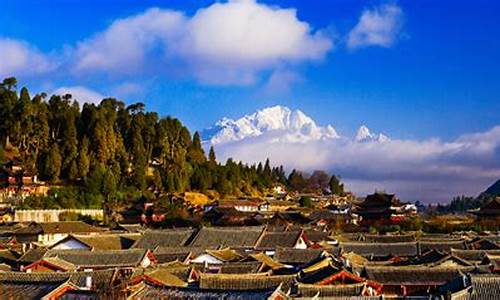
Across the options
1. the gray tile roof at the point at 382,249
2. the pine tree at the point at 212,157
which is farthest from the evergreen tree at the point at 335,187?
the gray tile roof at the point at 382,249

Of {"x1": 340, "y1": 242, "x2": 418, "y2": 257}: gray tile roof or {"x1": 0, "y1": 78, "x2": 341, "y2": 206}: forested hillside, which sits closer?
{"x1": 340, "y1": 242, "x2": 418, "y2": 257}: gray tile roof

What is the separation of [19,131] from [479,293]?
68.8 metres

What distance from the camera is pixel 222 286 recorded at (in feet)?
90.2

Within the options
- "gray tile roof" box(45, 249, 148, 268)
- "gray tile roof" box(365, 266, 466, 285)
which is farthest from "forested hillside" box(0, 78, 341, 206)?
"gray tile roof" box(365, 266, 466, 285)

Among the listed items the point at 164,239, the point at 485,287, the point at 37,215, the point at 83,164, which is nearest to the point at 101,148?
the point at 83,164

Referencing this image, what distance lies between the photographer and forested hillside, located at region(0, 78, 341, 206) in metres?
80.9

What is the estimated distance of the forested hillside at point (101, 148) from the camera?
8094 centimetres

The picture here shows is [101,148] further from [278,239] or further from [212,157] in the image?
[278,239]

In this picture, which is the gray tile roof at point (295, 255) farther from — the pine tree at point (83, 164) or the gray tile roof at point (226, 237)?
the pine tree at point (83, 164)

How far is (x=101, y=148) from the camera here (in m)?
85.0

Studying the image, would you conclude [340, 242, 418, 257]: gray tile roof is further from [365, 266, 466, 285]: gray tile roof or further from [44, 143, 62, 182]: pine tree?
[44, 143, 62, 182]: pine tree

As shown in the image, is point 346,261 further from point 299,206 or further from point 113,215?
point 299,206

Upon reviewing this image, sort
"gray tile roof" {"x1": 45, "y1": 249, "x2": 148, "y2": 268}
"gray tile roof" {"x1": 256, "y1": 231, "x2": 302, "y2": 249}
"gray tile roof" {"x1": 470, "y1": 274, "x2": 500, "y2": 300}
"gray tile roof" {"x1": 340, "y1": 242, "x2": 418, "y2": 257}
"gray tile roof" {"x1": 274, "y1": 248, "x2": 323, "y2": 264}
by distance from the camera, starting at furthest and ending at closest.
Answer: "gray tile roof" {"x1": 256, "y1": 231, "x2": 302, "y2": 249} < "gray tile roof" {"x1": 340, "y1": 242, "x2": 418, "y2": 257} < "gray tile roof" {"x1": 274, "y1": 248, "x2": 323, "y2": 264} < "gray tile roof" {"x1": 45, "y1": 249, "x2": 148, "y2": 268} < "gray tile roof" {"x1": 470, "y1": 274, "x2": 500, "y2": 300}

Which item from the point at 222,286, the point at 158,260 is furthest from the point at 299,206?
the point at 222,286
